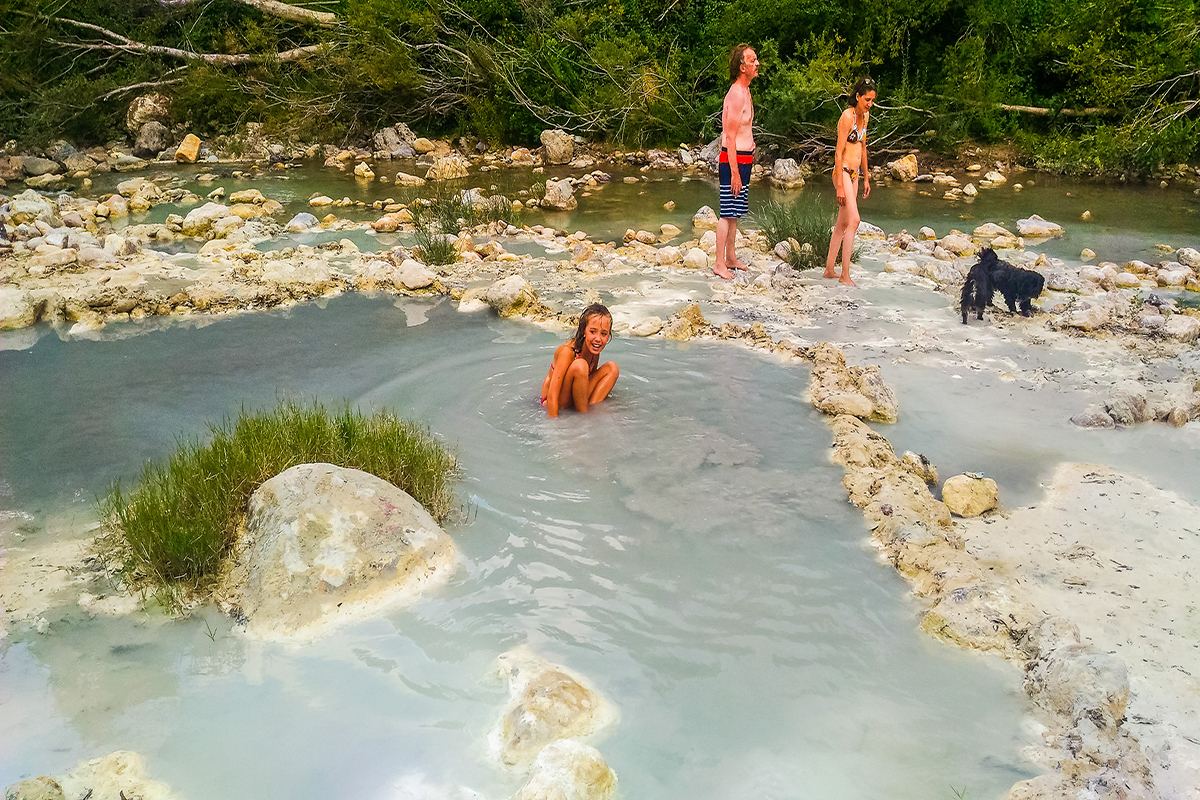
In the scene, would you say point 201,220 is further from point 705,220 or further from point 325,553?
point 325,553

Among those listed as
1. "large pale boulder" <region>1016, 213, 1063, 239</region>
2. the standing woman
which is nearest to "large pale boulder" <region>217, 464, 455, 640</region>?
the standing woman

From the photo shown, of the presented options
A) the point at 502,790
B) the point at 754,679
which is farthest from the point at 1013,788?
the point at 502,790

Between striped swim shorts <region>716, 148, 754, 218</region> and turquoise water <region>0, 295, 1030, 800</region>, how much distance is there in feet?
9.77

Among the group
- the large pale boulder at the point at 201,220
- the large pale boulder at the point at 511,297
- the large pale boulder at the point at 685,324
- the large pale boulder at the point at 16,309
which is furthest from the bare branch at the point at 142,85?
the large pale boulder at the point at 685,324

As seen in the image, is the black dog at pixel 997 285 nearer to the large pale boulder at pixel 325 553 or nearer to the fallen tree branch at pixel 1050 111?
the large pale boulder at pixel 325 553

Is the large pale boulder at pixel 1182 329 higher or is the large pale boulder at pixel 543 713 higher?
the large pale boulder at pixel 1182 329

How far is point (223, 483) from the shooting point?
421 cm

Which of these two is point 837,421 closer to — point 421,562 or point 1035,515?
point 1035,515

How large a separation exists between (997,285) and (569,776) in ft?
19.3

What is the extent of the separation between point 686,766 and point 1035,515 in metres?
2.41

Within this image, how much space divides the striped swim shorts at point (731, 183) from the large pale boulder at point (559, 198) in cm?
497

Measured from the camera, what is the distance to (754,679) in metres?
3.32

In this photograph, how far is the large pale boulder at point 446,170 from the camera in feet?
50.8

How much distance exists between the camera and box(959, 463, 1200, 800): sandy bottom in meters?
3.05
